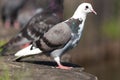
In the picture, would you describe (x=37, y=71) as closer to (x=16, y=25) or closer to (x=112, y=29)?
(x=16, y=25)

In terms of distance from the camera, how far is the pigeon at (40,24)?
41.7 feet

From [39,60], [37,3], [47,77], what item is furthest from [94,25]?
[47,77]

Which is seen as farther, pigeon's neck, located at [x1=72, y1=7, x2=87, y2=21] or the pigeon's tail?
the pigeon's tail

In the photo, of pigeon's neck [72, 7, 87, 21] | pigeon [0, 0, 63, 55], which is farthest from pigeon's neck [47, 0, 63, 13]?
pigeon's neck [72, 7, 87, 21]

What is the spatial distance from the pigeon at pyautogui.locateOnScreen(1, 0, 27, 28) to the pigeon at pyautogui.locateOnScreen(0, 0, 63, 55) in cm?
666

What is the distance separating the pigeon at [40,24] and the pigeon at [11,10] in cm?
666

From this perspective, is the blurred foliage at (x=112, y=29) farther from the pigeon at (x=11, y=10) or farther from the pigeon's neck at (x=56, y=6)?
the pigeon's neck at (x=56, y=6)

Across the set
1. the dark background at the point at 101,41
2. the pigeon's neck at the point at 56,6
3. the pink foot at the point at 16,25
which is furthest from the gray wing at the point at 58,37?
the dark background at the point at 101,41

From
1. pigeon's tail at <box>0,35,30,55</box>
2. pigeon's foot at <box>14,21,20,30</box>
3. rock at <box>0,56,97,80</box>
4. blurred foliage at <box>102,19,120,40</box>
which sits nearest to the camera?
rock at <box>0,56,97,80</box>

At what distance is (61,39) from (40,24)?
2.86m

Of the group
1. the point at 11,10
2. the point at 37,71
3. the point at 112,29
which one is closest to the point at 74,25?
the point at 37,71

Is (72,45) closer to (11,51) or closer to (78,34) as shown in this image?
(78,34)

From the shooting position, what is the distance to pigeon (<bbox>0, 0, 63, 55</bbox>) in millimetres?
12719

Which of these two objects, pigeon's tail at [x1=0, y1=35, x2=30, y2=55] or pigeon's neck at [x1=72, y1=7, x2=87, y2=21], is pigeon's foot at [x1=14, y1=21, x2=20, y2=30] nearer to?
pigeon's tail at [x1=0, y1=35, x2=30, y2=55]
